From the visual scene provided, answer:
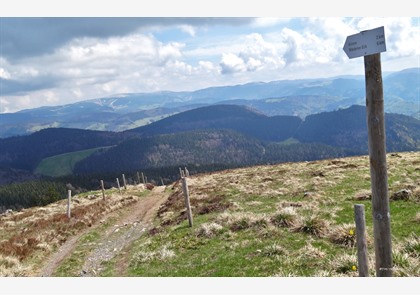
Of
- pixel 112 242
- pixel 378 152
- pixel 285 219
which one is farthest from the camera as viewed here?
pixel 112 242

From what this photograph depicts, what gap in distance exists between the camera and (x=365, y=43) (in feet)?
24.2

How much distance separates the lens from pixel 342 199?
22297mm

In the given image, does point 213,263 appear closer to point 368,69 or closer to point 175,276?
point 175,276

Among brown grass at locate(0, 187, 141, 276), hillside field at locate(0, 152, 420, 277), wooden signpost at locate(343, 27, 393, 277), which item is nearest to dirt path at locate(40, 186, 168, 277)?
hillside field at locate(0, 152, 420, 277)

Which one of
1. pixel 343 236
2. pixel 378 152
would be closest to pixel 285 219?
pixel 343 236

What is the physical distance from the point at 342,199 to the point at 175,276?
13254 mm

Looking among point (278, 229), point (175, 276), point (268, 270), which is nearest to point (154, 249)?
point (175, 276)

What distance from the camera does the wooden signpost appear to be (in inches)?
297

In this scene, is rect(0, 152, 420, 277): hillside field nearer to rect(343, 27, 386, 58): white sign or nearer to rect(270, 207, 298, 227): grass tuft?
rect(270, 207, 298, 227): grass tuft

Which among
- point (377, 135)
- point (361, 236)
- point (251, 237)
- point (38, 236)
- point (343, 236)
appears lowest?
point (38, 236)

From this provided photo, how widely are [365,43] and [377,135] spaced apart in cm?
207

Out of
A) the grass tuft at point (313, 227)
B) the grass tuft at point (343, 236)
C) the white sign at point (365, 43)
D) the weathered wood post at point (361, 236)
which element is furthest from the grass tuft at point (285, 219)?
the white sign at point (365, 43)

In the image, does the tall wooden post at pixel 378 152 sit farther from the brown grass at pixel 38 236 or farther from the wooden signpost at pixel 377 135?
the brown grass at pixel 38 236

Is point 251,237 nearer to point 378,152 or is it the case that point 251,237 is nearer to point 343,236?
point 343,236
